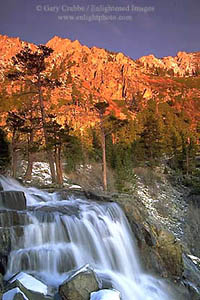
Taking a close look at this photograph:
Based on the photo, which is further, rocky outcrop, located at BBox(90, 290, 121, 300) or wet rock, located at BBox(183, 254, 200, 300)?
wet rock, located at BBox(183, 254, 200, 300)

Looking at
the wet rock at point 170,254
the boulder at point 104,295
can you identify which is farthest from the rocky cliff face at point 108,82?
the boulder at point 104,295

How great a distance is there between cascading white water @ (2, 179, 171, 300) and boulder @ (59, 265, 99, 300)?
0.87 meters

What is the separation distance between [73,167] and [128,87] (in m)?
123

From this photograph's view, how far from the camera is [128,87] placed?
143375mm

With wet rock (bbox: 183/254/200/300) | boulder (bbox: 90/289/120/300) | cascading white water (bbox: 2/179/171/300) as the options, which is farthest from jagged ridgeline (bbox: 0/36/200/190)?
boulder (bbox: 90/289/120/300)

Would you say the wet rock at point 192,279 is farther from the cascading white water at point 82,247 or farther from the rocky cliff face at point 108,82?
the rocky cliff face at point 108,82

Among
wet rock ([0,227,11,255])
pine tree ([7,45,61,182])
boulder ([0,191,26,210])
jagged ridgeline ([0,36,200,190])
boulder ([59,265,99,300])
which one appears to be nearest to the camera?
boulder ([59,265,99,300])

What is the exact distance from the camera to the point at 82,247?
8016 millimetres

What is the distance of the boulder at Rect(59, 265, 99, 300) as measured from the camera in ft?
18.2

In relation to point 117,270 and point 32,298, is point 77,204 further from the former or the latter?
point 32,298

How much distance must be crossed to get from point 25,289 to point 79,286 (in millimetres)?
1143

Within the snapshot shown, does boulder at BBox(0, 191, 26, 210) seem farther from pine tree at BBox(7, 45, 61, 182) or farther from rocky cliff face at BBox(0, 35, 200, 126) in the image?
rocky cliff face at BBox(0, 35, 200, 126)

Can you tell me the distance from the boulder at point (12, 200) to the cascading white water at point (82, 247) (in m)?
0.48

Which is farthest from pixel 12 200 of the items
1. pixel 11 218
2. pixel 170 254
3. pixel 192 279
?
pixel 192 279
